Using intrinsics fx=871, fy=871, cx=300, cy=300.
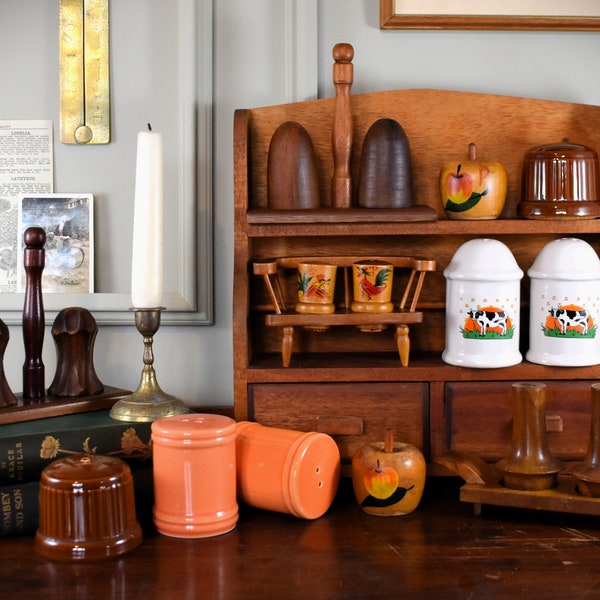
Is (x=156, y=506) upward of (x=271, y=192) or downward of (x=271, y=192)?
downward

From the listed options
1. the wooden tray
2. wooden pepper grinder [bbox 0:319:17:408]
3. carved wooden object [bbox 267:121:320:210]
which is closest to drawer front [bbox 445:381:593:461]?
carved wooden object [bbox 267:121:320:210]

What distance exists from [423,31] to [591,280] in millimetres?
456

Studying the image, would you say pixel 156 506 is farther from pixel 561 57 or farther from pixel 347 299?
pixel 561 57

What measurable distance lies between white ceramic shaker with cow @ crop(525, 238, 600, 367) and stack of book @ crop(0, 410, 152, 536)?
0.55 metres

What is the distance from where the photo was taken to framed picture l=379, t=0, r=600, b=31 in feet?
4.25

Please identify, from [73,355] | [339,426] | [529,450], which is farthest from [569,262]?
[73,355]

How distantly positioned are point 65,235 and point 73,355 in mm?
223

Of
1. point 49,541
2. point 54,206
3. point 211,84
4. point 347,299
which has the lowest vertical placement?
point 49,541

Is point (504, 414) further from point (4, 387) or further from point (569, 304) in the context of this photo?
point (4, 387)

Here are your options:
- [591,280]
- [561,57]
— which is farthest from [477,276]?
[561,57]

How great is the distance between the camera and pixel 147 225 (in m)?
1.15

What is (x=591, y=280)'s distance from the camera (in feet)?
3.80

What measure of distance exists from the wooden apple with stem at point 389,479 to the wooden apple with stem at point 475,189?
14.4 inches

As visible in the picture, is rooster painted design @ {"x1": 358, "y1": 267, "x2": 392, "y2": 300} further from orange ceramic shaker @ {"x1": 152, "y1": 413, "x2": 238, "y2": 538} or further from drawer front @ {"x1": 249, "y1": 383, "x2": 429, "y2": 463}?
orange ceramic shaker @ {"x1": 152, "y1": 413, "x2": 238, "y2": 538}
